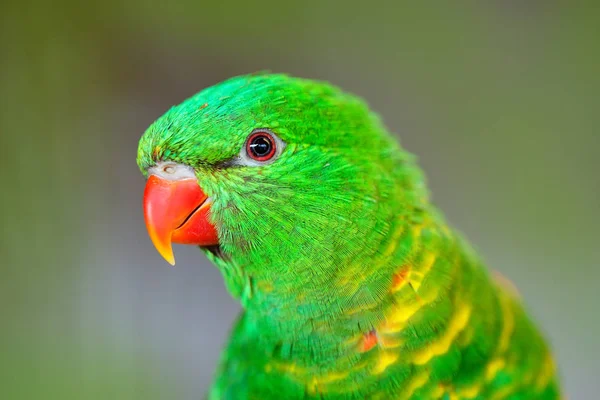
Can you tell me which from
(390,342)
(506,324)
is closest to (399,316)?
(390,342)

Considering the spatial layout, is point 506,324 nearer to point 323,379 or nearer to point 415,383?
point 415,383

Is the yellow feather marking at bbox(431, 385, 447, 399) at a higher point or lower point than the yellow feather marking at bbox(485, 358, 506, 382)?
lower

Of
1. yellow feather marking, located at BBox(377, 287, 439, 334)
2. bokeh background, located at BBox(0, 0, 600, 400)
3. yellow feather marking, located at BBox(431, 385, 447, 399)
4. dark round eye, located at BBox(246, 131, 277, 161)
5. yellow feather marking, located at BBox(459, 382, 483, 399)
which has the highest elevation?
bokeh background, located at BBox(0, 0, 600, 400)

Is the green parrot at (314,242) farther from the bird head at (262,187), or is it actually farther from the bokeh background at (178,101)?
the bokeh background at (178,101)

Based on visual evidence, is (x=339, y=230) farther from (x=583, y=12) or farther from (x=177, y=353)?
(x=583, y=12)

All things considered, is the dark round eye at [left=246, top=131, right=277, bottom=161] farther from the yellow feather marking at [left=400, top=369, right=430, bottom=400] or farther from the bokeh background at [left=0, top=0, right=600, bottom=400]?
the bokeh background at [left=0, top=0, right=600, bottom=400]

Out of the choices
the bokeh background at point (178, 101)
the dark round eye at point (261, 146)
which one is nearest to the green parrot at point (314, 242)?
the dark round eye at point (261, 146)

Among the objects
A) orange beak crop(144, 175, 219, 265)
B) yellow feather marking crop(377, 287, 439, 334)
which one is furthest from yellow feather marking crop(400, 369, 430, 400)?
orange beak crop(144, 175, 219, 265)

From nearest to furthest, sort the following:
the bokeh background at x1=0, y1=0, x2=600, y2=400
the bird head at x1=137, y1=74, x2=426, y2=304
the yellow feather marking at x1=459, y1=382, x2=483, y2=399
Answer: the bird head at x1=137, y1=74, x2=426, y2=304 < the yellow feather marking at x1=459, y1=382, x2=483, y2=399 < the bokeh background at x1=0, y1=0, x2=600, y2=400
